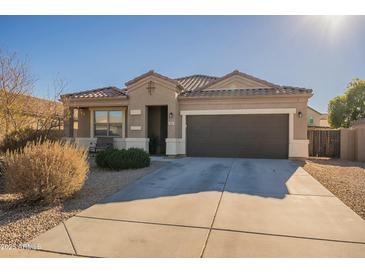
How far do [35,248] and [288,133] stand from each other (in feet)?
40.7

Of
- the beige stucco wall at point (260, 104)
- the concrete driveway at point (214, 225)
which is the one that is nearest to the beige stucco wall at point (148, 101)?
the beige stucco wall at point (260, 104)

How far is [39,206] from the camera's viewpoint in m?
5.29

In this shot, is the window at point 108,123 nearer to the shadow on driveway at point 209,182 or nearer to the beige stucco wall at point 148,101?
the beige stucco wall at point 148,101

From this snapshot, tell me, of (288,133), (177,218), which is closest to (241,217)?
(177,218)

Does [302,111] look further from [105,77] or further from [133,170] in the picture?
[105,77]

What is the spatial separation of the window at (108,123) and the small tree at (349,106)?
22475 millimetres

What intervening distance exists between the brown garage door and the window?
458 centimetres

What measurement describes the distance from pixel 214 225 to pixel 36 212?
3.57 m

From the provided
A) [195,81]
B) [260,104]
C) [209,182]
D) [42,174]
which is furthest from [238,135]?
[42,174]

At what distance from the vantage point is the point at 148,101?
14180 millimetres

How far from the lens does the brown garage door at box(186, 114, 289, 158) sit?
13.1 m

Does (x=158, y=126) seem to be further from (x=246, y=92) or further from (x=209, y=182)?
(x=209, y=182)

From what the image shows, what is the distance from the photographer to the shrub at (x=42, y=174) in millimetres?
5285

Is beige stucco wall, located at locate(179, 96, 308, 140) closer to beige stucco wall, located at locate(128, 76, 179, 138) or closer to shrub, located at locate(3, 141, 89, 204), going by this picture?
beige stucco wall, located at locate(128, 76, 179, 138)
